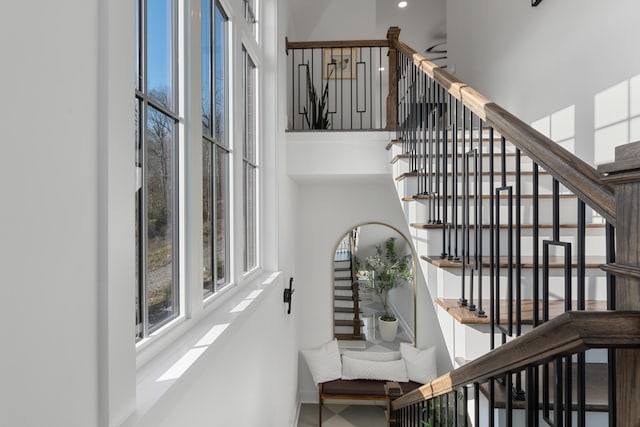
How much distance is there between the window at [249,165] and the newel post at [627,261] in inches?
69.5

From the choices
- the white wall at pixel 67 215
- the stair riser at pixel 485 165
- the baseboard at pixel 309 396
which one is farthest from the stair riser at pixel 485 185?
the baseboard at pixel 309 396

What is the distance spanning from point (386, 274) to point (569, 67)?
275 cm

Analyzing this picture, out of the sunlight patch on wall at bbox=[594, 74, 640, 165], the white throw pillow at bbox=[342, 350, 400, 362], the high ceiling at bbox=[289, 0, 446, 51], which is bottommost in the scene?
the white throw pillow at bbox=[342, 350, 400, 362]

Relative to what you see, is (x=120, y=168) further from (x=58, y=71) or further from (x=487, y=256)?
(x=487, y=256)

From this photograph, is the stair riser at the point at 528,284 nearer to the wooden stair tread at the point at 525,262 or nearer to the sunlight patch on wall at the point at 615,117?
the wooden stair tread at the point at 525,262

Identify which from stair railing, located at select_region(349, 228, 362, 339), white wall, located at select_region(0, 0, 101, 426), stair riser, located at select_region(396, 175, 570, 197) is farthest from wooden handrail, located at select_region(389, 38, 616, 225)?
stair railing, located at select_region(349, 228, 362, 339)

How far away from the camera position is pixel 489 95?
402cm

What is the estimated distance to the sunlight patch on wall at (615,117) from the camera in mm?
2125

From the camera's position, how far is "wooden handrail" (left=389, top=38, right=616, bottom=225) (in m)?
0.73

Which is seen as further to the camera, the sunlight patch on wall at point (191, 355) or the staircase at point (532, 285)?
the sunlight patch on wall at point (191, 355)

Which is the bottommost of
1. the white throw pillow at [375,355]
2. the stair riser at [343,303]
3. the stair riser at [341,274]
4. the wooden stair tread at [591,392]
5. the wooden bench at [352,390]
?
the wooden bench at [352,390]

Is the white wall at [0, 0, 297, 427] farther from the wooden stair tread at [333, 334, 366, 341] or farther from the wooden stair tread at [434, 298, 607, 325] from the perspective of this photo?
the wooden stair tread at [333, 334, 366, 341]

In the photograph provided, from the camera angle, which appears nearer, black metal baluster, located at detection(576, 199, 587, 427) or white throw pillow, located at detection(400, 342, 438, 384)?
black metal baluster, located at detection(576, 199, 587, 427)

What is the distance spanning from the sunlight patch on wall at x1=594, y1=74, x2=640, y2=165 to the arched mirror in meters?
2.30
